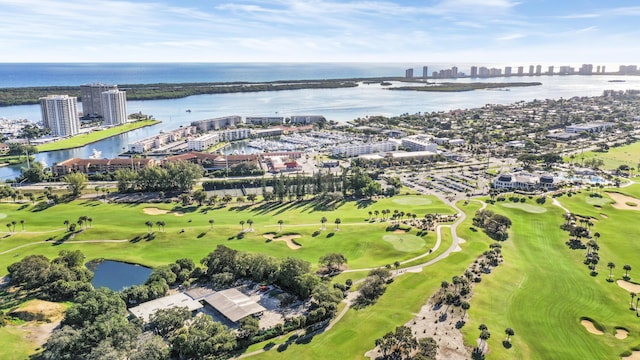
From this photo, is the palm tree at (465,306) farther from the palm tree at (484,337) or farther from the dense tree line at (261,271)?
the dense tree line at (261,271)

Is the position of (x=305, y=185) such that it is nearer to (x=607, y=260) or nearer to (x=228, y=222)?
(x=228, y=222)

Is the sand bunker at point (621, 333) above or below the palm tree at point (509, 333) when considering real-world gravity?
below

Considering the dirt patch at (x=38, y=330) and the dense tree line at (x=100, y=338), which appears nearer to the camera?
the dense tree line at (x=100, y=338)

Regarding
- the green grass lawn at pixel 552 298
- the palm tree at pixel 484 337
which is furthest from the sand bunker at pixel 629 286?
the palm tree at pixel 484 337

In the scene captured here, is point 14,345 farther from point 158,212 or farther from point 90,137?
point 90,137

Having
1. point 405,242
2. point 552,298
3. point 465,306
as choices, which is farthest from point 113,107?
point 552,298

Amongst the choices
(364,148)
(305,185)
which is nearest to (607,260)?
(305,185)

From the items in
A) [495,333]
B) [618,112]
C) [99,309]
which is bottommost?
[495,333]

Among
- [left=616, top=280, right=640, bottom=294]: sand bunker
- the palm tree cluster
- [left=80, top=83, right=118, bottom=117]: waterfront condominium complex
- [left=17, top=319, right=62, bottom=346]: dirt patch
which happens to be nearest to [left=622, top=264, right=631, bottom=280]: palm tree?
[left=616, top=280, right=640, bottom=294]: sand bunker
